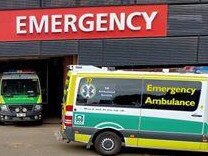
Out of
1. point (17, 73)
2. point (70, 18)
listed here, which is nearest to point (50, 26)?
point (70, 18)

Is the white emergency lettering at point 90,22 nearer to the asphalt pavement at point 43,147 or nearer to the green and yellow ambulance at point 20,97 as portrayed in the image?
the green and yellow ambulance at point 20,97

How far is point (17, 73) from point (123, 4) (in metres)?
5.06

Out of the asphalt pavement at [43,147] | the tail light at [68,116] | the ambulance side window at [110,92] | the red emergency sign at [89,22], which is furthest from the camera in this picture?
the red emergency sign at [89,22]

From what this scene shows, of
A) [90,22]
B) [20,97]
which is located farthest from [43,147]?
[90,22]

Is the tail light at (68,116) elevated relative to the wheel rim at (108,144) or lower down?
elevated

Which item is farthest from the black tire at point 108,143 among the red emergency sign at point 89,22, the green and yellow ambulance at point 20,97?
the red emergency sign at point 89,22

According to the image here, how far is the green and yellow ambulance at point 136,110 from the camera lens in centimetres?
1233

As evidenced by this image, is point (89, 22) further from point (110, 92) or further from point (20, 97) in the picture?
point (110, 92)

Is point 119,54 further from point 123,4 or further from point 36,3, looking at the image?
point 36,3

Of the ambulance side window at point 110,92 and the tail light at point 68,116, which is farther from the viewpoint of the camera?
the tail light at point 68,116

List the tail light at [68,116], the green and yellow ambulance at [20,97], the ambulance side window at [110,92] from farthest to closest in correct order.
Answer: the green and yellow ambulance at [20,97] < the tail light at [68,116] < the ambulance side window at [110,92]

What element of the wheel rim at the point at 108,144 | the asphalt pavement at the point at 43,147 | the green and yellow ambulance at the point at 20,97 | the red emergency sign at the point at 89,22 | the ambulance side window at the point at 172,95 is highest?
the red emergency sign at the point at 89,22

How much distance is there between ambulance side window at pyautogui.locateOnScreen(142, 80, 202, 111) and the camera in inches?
486

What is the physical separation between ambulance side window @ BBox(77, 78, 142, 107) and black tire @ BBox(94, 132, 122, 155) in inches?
32.3
